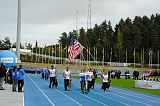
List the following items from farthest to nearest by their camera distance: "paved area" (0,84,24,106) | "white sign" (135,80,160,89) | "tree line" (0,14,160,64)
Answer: "tree line" (0,14,160,64) → "white sign" (135,80,160,89) → "paved area" (0,84,24,106)

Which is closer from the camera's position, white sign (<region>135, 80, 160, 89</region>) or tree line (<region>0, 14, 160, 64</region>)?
white sign (<region>135, 80, 160, 89</region>)

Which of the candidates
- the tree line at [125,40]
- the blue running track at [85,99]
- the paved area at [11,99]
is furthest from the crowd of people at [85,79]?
the tree line at [125,40]

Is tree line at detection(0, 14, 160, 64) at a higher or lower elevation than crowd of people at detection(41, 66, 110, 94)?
higher

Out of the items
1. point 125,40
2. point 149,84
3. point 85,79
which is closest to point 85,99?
point 85,79

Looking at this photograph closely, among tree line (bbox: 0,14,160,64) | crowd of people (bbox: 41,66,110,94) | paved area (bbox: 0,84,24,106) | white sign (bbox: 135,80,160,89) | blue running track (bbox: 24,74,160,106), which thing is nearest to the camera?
paved area (bbox: 0,84,24,106)

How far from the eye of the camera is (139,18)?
4924 inches

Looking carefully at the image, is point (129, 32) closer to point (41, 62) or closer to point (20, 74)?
point (41, 62)

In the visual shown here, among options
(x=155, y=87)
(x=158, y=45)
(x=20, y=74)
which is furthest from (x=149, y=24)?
(x=20, y=74)

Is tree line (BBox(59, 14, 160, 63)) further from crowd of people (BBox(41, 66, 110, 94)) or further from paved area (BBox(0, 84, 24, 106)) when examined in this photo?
paved area (BBox(0, 84, 24, 106))

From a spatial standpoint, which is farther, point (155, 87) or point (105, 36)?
point (105, 36)

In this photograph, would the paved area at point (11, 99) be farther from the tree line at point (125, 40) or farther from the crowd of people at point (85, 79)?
the tree line at point (125, 40)

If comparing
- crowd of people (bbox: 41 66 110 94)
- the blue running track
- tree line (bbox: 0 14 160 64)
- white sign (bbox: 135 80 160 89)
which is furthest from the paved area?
tree line (bbox: 0 14 160 64)

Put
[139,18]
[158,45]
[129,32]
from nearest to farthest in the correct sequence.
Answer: [158,45] < [129,32] < [139,18]

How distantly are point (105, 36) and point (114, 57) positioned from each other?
48.6 ft
